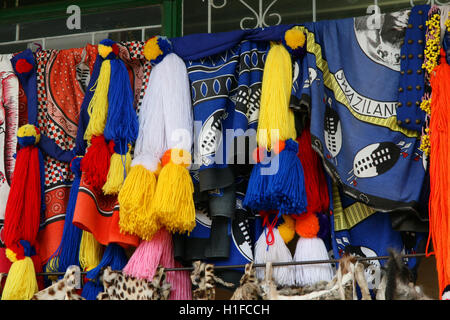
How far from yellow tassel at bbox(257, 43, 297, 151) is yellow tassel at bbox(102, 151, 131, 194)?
1.70ft

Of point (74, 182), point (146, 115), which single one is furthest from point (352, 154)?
point (74, 182)

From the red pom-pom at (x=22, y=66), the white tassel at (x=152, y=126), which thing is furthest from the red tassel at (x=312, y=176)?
the red pom-pom at (x=22, y=66)

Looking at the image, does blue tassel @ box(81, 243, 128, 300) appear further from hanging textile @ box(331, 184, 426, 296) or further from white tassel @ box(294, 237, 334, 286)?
hanging textile @ box(331, 184, 426, 296)

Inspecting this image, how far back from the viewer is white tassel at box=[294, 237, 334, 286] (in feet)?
8.78

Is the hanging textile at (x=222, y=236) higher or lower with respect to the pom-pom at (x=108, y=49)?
lower

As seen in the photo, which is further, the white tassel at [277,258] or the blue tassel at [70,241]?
the blue tassel at [70,241]

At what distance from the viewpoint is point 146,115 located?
9.70 ft

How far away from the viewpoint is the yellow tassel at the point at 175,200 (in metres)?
2.70

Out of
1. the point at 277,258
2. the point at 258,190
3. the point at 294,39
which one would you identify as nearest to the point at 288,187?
the point at 258,190

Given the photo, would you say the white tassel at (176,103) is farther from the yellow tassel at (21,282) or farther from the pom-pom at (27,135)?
the yellow tassel at (21,282)

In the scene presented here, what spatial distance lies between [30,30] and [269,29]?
1.13 meters

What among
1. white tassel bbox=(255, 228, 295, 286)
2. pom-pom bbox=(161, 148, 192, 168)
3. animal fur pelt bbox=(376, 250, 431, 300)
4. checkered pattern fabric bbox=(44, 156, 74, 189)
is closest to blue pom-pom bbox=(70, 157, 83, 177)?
checkered pattern fabric bbox=(44, 156, 74, 189)

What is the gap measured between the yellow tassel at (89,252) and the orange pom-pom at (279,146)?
78 centimetres

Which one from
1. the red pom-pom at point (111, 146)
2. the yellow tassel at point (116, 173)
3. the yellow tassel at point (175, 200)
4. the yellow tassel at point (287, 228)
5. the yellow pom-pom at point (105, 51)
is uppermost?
the yellow pom-pom at point (105, 51)
